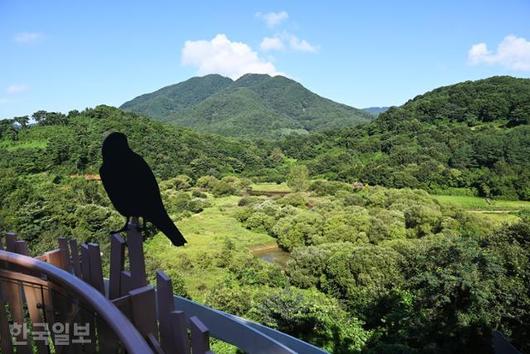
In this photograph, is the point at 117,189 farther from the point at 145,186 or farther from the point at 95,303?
the point at 95,303

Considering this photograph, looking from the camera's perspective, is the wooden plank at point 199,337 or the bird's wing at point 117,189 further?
the bird's wing at point 117,189

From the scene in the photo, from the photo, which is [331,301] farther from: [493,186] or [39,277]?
[493,186]

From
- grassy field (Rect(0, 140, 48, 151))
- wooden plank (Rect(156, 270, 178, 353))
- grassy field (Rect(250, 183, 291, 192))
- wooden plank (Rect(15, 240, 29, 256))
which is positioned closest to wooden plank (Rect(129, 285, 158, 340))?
wooden plank (Rect(156, 270, 178, 353))

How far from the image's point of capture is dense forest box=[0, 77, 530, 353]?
8.06 meters

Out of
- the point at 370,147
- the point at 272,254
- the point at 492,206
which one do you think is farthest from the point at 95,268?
the point at 370,147

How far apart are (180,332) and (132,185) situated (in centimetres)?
81

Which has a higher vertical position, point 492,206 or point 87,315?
point 87,315

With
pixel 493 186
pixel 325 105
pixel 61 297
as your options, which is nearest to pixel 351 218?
pixel 493 186

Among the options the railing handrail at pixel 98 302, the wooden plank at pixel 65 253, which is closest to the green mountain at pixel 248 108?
the wooden plank at pixel 65 253

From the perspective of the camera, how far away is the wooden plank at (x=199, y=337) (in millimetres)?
1212

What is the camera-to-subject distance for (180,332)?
1329 millimetres

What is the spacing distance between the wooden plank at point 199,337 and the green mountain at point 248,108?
81899 mm

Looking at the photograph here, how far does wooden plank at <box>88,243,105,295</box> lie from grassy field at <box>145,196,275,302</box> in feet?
31.1

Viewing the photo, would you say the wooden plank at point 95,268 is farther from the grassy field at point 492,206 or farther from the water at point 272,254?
the grassy field at point 492,206
